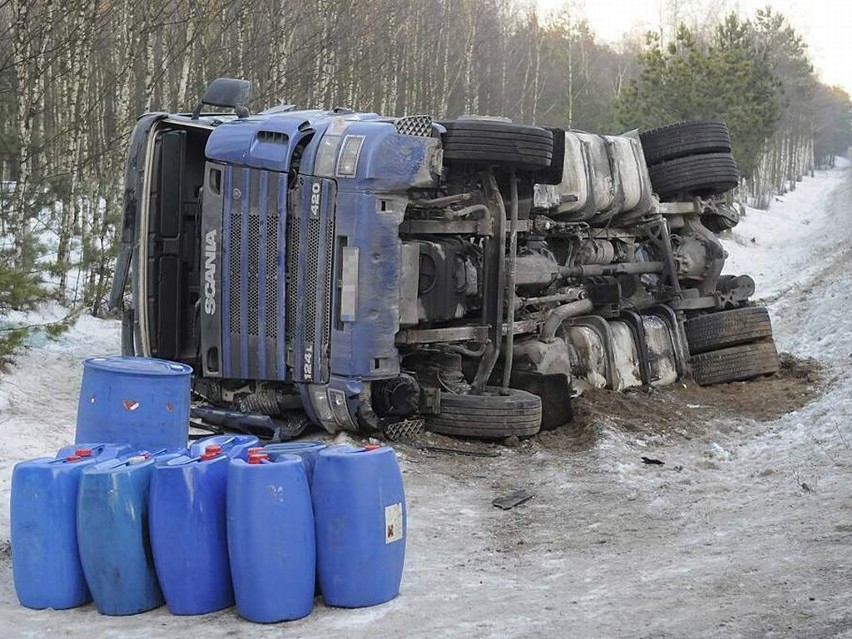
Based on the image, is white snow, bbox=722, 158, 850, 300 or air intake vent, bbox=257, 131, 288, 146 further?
white snow, bbox=722, 158, 850, 300

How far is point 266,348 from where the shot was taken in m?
7.67

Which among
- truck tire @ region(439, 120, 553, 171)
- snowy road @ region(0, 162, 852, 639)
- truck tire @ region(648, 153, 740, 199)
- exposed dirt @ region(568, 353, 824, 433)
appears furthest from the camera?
truck tire @ region(648, 153, 740, 199)

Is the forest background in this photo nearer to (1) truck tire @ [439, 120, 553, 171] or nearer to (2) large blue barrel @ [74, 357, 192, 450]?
(2) large blue barrel @ [74, 357, 192, 450]

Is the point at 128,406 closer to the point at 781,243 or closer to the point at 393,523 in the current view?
the point at 393,523

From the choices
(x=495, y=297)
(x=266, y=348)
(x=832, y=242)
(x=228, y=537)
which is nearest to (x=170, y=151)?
Answer: (x=266, y=348)

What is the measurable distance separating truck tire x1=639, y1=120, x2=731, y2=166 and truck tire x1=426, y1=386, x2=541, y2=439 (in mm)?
3562

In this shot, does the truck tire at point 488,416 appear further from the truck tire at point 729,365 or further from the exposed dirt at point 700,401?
the truck tire at point 729,365

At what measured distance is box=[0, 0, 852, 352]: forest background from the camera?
12664 mm

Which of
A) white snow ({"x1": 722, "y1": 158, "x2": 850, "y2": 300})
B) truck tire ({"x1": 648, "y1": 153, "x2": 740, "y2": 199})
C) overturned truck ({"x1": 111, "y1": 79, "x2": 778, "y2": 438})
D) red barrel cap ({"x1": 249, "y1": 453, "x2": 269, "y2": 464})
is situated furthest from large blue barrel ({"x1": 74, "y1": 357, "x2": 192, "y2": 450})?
white snow ({"x1": 722, "y1": 158, "x2": 850, "y2": 300})

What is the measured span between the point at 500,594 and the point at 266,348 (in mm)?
3537

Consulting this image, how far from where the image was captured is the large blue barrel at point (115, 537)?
4.29 m

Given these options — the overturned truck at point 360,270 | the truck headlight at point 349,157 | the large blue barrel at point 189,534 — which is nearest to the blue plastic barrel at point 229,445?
the large blue barrel at point 189,534

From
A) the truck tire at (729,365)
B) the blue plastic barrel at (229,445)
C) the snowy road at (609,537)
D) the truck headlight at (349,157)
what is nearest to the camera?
the snowy road at (609,537)

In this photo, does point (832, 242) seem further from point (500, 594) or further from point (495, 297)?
point (500, 594)
